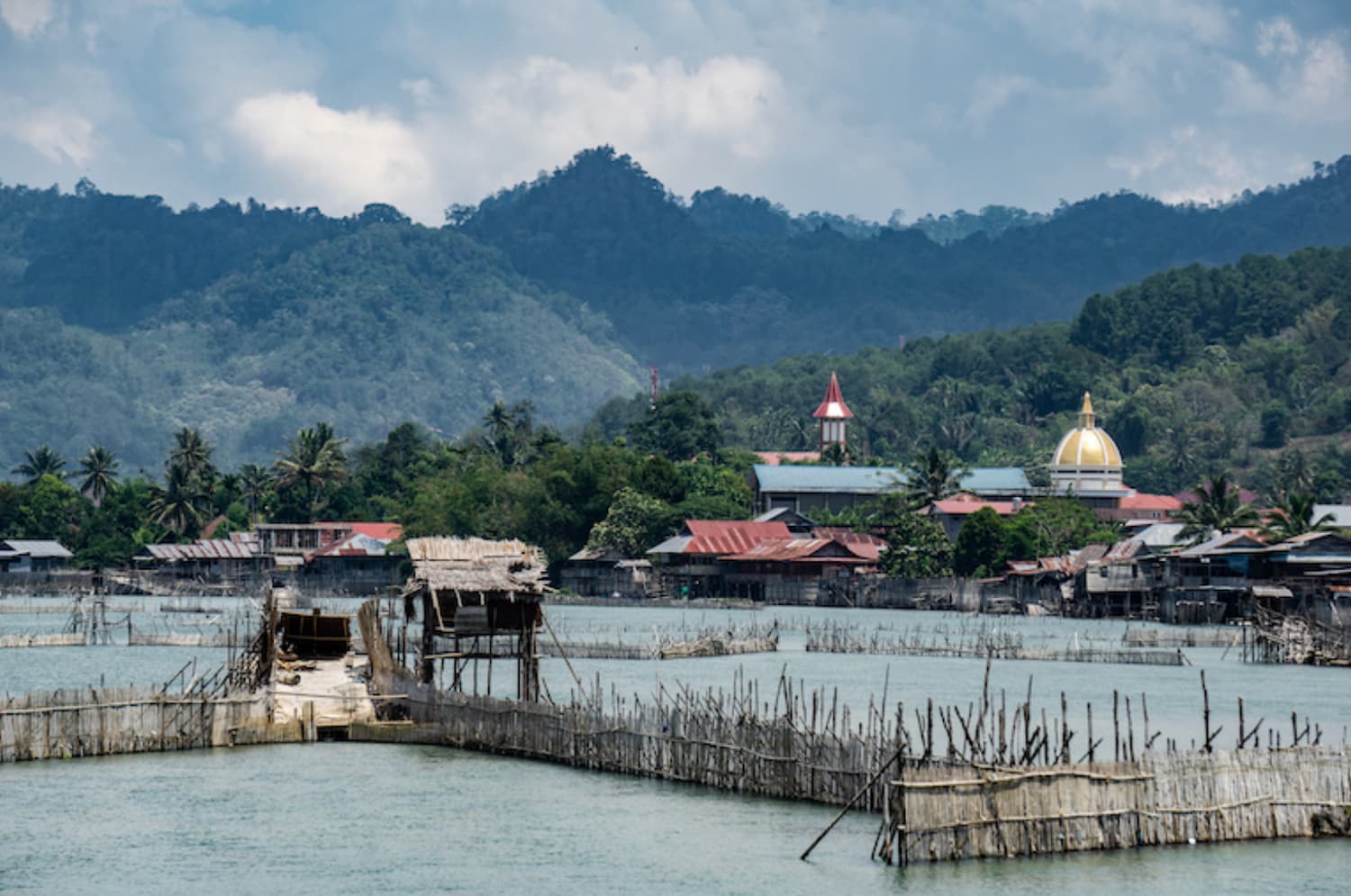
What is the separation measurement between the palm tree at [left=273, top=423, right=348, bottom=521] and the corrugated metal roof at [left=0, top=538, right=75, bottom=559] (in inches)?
636

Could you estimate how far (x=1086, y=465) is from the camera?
140 m

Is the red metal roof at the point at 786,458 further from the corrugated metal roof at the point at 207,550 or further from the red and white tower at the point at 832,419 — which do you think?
the corrugated metal roof at the point at 207,550

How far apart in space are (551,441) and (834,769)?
378ft

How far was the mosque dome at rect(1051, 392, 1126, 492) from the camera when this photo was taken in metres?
140

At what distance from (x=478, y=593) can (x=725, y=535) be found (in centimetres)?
7540

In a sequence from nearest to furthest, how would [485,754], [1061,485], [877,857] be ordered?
1. [877,857]
2. [485,754]
3. [1061,485]

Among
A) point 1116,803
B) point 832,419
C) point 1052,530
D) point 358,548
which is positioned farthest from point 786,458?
point 1116,803

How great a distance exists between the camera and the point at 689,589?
374ft

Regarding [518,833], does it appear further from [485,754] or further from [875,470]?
[875,470]

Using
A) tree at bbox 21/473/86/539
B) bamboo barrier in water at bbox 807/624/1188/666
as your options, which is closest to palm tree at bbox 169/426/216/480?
tree at bbox 21/473/86/539

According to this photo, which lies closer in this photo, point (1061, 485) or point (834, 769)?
point (834, 769)

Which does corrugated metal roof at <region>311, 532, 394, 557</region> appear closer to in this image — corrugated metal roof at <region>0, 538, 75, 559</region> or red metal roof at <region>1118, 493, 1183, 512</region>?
corrugated metal roof at <region>0, 538, 75, 559</region>

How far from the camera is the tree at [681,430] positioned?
514 feet

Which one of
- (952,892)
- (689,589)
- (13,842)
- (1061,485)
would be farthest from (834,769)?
(1061,485)
